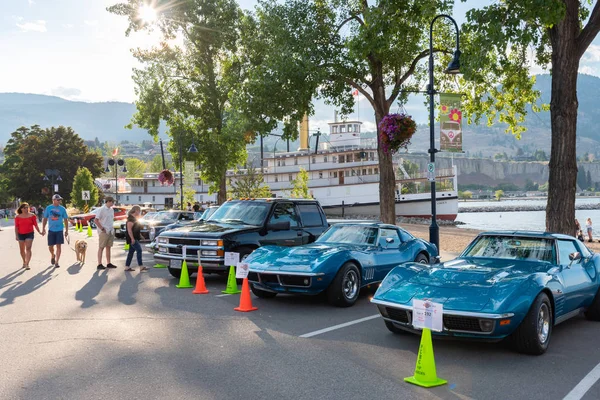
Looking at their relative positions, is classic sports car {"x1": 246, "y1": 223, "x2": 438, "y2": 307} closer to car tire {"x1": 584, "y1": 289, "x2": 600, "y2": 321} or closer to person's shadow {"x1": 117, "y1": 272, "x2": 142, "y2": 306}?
person's shadow {"x1": 117, "y1": 272, "x2": 142, "y2": 306}

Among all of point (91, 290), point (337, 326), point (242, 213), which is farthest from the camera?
point (242, 213)

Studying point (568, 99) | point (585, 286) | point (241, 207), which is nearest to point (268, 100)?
point (241, 207)

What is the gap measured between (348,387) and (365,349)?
1497 millimetres

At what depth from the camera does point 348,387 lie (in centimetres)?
521

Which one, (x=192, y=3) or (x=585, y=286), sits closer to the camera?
(x=585, y=286)

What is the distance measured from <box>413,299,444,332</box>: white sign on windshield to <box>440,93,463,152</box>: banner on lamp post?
35.1ft

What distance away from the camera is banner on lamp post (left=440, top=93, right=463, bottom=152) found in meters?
15.8

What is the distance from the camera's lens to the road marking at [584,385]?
502 cm

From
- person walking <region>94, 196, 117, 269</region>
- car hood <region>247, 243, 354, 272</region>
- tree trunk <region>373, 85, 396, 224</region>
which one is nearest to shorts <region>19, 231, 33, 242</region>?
person walking <region>94, 196, 117, 269</region>

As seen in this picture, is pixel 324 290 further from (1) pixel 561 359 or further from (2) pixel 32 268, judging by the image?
(2) pixel 32 268

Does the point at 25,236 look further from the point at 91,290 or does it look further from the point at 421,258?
the point at 421,258

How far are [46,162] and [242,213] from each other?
70.2m

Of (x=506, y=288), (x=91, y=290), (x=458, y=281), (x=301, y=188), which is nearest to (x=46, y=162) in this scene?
(x=301, y=188)

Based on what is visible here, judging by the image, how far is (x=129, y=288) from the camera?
11.4 metres
